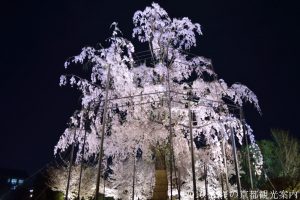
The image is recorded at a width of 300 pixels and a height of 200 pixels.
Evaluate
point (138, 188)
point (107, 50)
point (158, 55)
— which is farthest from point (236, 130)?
point (138, 188)

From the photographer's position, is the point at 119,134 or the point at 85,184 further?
the point at 85,184

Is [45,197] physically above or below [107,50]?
below

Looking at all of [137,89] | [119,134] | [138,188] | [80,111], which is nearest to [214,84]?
[137,89]

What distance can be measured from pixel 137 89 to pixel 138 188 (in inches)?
523

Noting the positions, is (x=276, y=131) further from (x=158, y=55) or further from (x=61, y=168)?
(x=61, y=168)

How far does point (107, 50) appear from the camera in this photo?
16234 millimetres

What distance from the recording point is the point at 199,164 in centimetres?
2139

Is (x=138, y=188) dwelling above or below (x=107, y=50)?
below

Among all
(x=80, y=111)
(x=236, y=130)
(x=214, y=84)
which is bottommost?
(x=236, y=130)

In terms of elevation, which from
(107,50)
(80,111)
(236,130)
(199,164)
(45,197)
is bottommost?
(45,197)

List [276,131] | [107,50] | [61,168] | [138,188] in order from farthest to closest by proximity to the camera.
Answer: [276,131]
[61,168]
[138,188]
[107,50]

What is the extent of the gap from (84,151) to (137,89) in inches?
192

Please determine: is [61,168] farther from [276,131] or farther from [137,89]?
[276,131]

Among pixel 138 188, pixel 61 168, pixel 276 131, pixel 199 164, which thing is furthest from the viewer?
pixel 276 131
